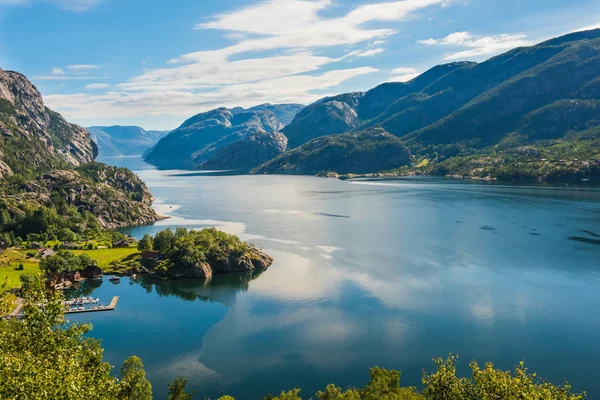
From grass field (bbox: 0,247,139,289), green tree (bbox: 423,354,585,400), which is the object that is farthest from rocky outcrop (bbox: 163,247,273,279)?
green tree (bbox: 423,354,585,400)

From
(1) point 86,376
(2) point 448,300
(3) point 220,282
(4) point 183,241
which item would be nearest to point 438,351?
(2) point 448,300

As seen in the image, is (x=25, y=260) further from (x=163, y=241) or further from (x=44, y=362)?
(x=44, y=362)

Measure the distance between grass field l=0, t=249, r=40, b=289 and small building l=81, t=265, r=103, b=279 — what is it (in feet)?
38.9

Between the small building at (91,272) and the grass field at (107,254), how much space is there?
14.3ft

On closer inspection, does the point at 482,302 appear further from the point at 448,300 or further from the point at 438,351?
the point at 438,351

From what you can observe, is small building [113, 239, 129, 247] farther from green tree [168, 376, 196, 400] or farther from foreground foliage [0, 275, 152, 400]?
foreground foliage [0, 275, 152, 400]

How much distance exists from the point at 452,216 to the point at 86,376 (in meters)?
182

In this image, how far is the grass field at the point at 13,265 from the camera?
358 ft

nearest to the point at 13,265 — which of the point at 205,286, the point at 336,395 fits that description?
the point at 205,286

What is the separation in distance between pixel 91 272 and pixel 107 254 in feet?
57.0

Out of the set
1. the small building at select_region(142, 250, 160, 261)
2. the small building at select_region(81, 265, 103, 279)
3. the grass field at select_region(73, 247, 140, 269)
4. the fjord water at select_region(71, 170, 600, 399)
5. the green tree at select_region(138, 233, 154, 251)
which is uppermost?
the green tree at select_region(138, 233, 154, 251)

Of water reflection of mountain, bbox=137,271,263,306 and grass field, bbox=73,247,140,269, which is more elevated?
grass field, bbox=73,247,140,269

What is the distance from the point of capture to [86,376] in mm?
37969

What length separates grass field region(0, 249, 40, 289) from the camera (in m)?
109
